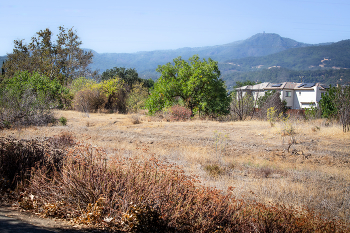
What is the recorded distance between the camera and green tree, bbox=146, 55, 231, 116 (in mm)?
20750

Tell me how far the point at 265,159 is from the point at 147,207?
633cm

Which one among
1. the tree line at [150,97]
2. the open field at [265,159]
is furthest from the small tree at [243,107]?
the open field at [265,159]

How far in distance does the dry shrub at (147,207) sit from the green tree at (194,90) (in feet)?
54.4

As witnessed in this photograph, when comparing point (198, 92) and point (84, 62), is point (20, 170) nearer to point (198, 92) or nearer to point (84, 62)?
point (198, 92)

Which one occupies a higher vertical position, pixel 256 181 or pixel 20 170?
pixel 20 170

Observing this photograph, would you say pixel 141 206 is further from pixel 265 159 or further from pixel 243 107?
pixel 243 107

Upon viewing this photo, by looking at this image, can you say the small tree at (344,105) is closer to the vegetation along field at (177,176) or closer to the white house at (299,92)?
the vegetation along field at (177,176)

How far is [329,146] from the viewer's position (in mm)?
10656

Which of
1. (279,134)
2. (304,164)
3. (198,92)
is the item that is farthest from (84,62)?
(304,164)

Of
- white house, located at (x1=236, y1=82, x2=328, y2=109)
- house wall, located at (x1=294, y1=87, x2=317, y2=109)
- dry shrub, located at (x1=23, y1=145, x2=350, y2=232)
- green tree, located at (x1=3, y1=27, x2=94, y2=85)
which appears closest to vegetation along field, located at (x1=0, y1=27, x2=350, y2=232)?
dry shrub, located at (x1=23, y1=145, x2=350, y2=232)

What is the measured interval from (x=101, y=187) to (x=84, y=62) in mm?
44386

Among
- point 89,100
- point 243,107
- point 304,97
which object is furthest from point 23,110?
point 304,97

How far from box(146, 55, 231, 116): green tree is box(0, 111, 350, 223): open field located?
5.80 m

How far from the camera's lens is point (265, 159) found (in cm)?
896
